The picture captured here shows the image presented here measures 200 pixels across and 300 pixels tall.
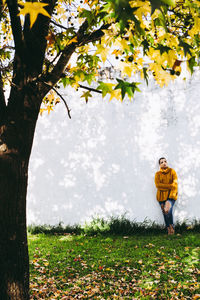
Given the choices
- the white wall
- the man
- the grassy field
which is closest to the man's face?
the man

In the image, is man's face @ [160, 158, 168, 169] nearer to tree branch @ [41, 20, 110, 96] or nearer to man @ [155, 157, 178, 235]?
man @ [155, 157, 178, 235]

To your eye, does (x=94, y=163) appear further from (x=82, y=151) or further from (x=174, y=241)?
(x=174, y=241)

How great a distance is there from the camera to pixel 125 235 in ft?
20.2

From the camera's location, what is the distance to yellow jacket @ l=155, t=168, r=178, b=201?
6.07 m

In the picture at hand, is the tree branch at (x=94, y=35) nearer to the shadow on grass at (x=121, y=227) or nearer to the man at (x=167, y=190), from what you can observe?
the man at (x=167, y=190)

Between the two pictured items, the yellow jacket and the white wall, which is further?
the white wall

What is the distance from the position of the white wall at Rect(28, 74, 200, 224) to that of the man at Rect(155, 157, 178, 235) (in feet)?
0.88

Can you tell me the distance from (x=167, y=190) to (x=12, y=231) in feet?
13.8

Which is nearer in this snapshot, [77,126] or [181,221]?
[181,221]

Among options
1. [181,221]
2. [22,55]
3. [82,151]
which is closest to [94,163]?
[82,151]

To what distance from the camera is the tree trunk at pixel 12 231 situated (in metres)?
2.41

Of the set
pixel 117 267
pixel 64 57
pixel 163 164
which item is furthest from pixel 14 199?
pixel 163 164

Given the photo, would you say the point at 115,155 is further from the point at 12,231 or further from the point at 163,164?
the point at 12,231

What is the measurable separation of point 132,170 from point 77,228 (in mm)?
1733
